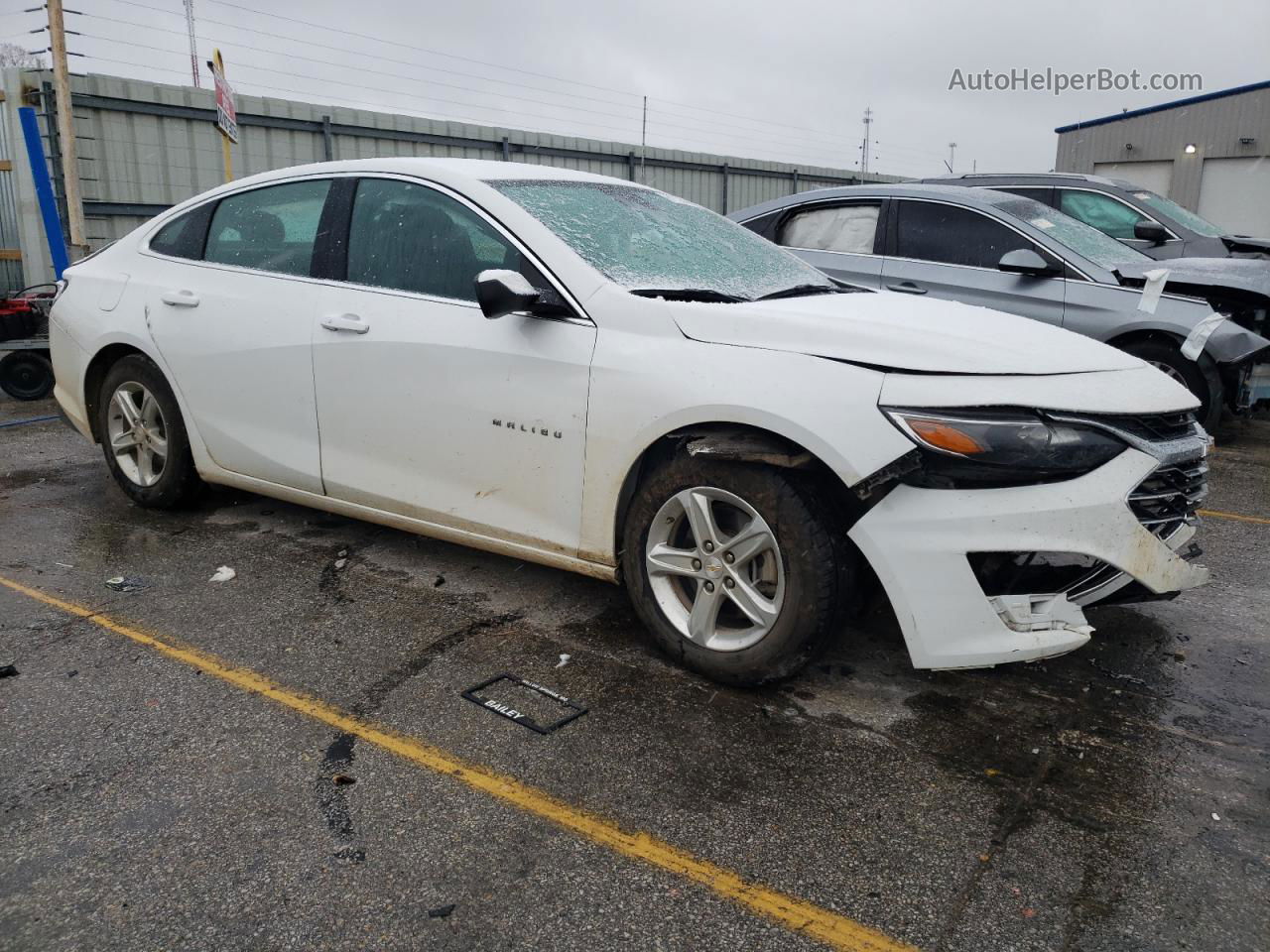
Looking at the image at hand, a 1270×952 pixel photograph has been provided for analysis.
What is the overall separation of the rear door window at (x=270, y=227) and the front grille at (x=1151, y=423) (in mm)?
3158

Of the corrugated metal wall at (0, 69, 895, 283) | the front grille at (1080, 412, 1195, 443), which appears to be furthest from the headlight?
the corrugated metal wall at (0, 69, 895, 283)

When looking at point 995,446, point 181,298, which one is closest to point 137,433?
point 181,298

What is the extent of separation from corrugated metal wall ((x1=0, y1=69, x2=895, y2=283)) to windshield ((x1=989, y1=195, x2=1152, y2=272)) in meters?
8.55

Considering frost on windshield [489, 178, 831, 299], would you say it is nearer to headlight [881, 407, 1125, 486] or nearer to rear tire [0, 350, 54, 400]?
headlight [881, 407, 1125, 486]

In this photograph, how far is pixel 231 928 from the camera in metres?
2.19

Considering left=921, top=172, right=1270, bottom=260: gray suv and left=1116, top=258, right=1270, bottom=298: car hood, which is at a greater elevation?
left=921, top=172, right=1270, bottom=260: gray suv

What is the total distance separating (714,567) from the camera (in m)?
3.26

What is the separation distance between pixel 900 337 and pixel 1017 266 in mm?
4052

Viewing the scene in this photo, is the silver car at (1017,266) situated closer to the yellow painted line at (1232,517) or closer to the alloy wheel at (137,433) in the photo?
the yellow painted line at (1232,517)

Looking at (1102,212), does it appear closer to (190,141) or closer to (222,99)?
(222,99)

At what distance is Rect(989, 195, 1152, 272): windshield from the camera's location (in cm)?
717

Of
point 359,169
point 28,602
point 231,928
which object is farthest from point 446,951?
point 359,169

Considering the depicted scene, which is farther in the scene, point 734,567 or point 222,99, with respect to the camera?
point 222,99

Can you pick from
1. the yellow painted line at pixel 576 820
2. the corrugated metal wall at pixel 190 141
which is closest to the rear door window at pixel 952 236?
the yellow painted line at pixel 576 820
